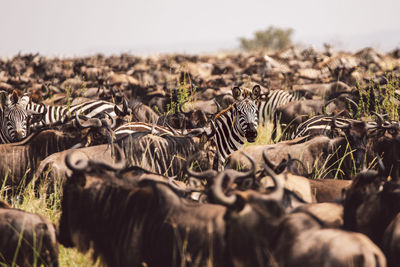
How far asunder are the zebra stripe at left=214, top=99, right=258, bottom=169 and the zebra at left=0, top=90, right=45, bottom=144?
9.76 feet

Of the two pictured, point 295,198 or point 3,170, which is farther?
point 3,170

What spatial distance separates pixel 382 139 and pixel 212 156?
7.15 feet

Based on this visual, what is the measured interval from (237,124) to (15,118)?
139 inches

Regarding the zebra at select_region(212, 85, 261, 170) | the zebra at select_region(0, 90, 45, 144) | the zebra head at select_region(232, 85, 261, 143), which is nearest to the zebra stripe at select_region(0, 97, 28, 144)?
the zebra at select_region(0, 90, 45, 144)

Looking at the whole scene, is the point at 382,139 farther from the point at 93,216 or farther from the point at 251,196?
the point at 93,216

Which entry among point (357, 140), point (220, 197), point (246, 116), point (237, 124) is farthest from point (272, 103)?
point (220, 197)

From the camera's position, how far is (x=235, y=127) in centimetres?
714

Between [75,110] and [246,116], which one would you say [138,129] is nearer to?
[246,116]

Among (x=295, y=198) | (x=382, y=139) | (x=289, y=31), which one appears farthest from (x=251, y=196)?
(x=289, y=31)

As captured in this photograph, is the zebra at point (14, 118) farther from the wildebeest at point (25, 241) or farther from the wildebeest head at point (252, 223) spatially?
the wildebeest head at point (252, 223)

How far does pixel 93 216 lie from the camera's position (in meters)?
3.86

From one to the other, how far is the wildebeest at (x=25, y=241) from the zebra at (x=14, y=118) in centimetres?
416

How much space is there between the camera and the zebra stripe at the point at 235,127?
22.3ft

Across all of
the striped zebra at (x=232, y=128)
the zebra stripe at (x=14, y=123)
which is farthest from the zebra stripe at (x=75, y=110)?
the striped zebra at (x=232, y=128)
